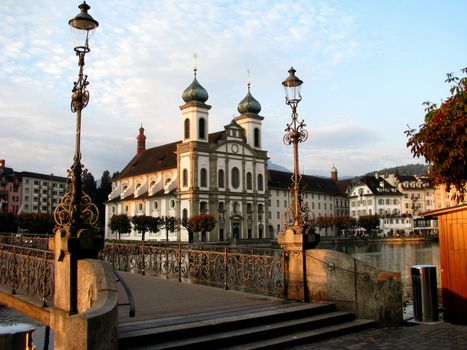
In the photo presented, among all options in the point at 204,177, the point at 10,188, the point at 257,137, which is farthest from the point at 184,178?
the point at 10,188

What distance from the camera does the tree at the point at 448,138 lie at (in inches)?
417

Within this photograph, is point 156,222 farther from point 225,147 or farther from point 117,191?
point 117,191

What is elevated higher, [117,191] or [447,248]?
[117,191]

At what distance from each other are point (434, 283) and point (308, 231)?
3.11 meters

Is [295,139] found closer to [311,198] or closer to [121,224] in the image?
[121,224]

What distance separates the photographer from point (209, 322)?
8828mm

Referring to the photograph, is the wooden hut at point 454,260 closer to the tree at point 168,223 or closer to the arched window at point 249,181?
the tree at point 168,223

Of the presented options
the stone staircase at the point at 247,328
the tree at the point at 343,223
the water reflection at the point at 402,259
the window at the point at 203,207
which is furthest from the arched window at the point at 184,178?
the stone staircase at the point at 247,328

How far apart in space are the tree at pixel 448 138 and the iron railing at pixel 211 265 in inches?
166

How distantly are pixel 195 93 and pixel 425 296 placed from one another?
69750 millimetres

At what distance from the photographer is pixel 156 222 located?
74562mm

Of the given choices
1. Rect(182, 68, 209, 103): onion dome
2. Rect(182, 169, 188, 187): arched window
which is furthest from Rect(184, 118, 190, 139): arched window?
Rect(182, 169, 188, 187): arched window

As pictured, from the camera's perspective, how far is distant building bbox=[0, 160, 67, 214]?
384 ft

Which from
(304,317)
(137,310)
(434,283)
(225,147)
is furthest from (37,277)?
(225,147)
